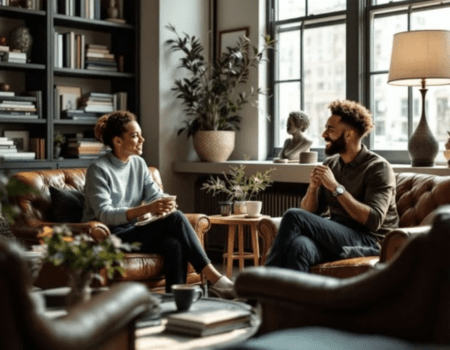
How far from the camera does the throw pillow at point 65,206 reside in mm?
4191

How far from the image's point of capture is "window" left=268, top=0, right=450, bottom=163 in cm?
517

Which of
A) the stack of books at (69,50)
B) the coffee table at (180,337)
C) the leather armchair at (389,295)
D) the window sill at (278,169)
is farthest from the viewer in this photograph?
the stack of books at (69,50)

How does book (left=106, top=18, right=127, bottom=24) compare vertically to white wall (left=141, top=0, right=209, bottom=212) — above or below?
above

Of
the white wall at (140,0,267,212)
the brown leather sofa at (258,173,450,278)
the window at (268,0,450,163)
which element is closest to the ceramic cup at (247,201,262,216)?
the brown leather sofa at (258,173,450,278)

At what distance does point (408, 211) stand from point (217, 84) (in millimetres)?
2510

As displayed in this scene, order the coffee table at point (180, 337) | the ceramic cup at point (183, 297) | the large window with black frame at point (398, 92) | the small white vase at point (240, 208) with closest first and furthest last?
the coffee table at point (180, 337) < the ceramic cup at point (183, 297) < the small white vase at point (240, 208) < the large window with black frame at point (398, 92)

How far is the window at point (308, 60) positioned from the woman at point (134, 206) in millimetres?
1925

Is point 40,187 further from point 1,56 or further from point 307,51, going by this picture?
point 307,51

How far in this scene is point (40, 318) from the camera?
1549 mm

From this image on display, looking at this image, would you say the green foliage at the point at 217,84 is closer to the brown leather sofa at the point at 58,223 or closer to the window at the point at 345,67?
the window at the point at 345,67

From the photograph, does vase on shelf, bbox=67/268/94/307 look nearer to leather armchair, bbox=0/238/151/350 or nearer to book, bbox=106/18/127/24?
leather armchair, bbox=0/238/151/350

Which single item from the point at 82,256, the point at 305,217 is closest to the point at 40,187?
the point at 305,217

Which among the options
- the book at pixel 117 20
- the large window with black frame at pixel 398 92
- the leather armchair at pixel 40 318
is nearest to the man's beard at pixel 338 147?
the large window with black frame at pixel 398 92

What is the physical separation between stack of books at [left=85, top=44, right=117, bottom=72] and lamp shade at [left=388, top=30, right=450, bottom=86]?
107 inches
